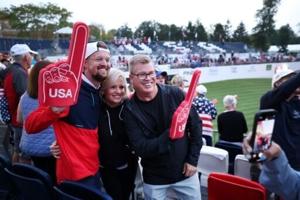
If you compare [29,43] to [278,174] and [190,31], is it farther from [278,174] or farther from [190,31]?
[190,31]

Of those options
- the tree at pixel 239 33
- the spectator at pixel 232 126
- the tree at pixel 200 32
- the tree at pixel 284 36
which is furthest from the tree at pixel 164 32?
the spectator at pixel 232 126

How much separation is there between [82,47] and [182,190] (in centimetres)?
127

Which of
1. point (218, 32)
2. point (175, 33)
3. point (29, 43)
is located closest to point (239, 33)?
point (218, 32)

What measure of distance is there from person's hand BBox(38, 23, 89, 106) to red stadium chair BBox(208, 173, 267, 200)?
42.6 inches

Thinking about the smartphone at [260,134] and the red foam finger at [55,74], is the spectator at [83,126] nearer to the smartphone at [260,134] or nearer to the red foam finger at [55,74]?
the red foam finger at [55,74]

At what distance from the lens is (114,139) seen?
2678 millimetres

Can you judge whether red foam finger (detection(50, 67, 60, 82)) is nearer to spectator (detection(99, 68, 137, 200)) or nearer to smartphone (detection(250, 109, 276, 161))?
spectator (detection(99, 68, 137, 200))

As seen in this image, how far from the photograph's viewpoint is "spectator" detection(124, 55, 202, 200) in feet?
8.34

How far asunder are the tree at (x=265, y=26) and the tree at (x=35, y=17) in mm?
34486

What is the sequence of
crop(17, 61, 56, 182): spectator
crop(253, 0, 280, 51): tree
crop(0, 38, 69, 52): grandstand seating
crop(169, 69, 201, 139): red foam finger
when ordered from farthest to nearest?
crop(253, 0, 280, 51): tree < crop(0, 38, 69, 52): grandstand seating < crop(17, 61, 56, 182): spectator < crop(169, 69, 201, 139): red foam finger

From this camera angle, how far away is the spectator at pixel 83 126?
2420mm

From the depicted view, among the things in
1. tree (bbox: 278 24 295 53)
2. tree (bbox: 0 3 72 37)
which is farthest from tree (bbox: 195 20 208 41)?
tree (bbox: 0 3 72 37)

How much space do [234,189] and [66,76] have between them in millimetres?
1263

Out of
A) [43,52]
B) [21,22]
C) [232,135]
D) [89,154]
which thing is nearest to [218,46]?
[21,22]
